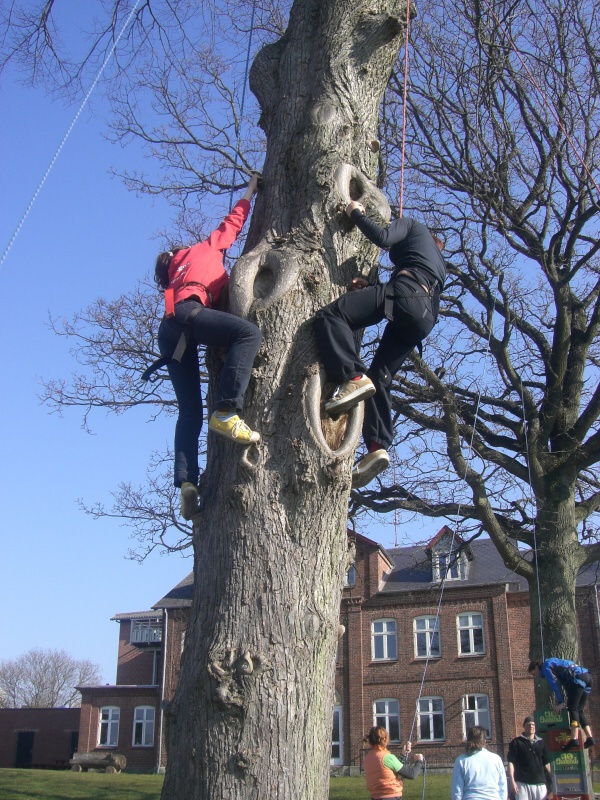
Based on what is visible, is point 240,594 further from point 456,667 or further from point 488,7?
point 456,667

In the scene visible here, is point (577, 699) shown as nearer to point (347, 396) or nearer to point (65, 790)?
point (347, 396)

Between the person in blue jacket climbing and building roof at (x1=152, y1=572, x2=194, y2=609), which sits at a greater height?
building roof at (x1=152, y1=572, x2=194, y2=609)

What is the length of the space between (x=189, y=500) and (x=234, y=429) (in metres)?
0.59

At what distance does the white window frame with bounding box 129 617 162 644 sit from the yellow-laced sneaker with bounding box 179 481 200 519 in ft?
112

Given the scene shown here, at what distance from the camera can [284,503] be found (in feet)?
11.0

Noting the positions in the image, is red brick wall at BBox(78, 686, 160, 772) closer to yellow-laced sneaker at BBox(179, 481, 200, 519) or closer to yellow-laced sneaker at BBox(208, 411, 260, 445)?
yellow-laced sneaker at BBox(179, 481, 200, 519)

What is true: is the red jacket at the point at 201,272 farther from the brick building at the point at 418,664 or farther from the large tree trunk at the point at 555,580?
the brick building at the point at 418,664

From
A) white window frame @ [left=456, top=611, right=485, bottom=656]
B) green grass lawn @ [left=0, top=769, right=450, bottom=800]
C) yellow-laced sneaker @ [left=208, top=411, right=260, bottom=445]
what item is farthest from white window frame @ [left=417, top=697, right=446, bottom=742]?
yellow-laced sneaker @ [left=208, top=411, right=260, bottom=445]

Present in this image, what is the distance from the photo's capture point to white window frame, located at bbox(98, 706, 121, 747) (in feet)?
115

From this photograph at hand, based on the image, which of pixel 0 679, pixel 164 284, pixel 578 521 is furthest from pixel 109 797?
pixel 0 679

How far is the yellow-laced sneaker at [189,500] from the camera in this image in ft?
12.4

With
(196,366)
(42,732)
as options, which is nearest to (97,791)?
(196,366)

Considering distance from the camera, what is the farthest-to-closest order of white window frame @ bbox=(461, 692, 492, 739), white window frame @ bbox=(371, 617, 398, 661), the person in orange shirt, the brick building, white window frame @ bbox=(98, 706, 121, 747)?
white window frame @ bbox=(98, 706, 121, 747), white window frame @ bbox=(371, 617, 398, 661), the brick building, white window frame @ bbox=(461, 692, 492, 739), the person in orange shirt

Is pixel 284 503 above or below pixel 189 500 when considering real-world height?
below
